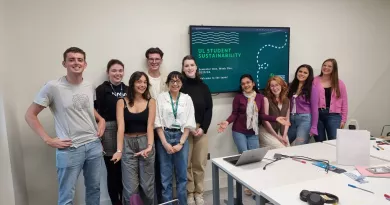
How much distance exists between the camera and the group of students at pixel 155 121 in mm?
2121

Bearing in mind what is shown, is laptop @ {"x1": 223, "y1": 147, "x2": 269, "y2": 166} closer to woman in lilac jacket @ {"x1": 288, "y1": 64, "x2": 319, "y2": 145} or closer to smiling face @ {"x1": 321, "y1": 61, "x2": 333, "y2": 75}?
woman in lilac jacket @ {"x1": 288, "y1": 64, "x2": 319, "y2": 145}

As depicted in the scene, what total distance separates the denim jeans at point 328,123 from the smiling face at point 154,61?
2.16 m

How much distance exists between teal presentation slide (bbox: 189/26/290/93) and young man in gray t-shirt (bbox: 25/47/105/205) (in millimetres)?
1346

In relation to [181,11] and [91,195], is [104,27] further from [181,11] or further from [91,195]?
[91,195]

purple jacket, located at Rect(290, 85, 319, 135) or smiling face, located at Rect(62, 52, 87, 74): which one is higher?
smiling face, located at Rect(62, 52, 87, 74)

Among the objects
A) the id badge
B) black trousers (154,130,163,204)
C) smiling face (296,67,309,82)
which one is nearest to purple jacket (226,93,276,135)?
smiling face (296,67,309,82)

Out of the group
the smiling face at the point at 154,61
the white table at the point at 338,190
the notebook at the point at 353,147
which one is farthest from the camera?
the smiling face at the point at 154,61

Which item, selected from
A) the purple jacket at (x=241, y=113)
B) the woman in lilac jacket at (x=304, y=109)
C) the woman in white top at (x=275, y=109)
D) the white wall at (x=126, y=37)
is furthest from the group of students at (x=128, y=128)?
the woman in lilac jacket at (x=304, y=109)

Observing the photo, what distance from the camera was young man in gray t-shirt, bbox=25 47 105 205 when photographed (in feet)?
6.80

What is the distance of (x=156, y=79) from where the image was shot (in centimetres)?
282

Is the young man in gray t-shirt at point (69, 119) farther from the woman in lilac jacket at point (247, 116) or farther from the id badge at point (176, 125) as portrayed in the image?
the woman in lilac jacket at point (247, 116)

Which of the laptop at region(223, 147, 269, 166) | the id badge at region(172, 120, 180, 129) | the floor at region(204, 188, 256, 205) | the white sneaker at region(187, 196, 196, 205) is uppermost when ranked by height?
the id badge at region(172, 120, 180, 129)

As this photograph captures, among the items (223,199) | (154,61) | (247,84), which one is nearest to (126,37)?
(154,61)

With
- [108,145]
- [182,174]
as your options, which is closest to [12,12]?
[108,145]
